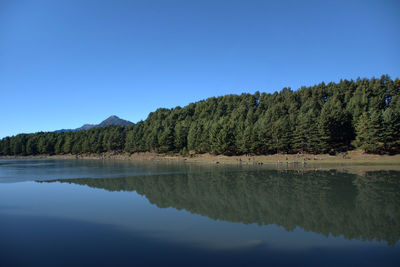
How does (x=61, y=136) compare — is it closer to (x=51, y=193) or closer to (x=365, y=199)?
(x=51, y=193)

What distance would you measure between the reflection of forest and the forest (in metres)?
43.1

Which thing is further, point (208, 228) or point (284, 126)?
point (284, 126)

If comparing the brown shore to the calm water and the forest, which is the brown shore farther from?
the calm water

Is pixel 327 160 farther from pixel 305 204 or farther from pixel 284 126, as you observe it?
pixel 305 204

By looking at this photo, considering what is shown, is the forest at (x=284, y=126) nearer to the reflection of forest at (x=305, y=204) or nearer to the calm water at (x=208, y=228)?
the reflection of forest at (x=305, y=204)

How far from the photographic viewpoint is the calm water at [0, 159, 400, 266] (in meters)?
11.6

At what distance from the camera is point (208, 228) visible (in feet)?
51.5

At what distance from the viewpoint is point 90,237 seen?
47.5 feet

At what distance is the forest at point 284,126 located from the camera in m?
69.2

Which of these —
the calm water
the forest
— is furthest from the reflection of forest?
the forest

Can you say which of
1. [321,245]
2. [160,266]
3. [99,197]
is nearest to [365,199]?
[321,245]

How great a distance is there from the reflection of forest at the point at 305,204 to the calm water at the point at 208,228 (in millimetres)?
70

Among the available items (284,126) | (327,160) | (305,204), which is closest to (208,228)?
(305,204)

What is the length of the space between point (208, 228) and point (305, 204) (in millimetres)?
9517
